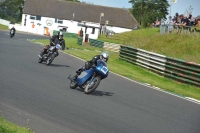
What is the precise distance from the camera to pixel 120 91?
50.8 ft

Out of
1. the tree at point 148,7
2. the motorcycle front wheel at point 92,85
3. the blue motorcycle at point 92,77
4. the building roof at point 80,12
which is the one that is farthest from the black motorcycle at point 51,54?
the tree at point 148,7

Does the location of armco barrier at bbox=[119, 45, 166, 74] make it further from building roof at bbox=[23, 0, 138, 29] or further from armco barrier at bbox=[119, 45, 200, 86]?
building roof at bbox=[23, 0, 138, 29]

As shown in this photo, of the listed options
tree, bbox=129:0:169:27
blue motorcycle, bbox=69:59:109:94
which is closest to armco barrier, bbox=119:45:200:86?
blue motorcycle, bbox=69:59:109:94

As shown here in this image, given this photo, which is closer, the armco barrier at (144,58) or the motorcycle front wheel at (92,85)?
the motorcycle front wheel at (92,85)

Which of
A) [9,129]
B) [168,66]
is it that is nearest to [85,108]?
[9,129]

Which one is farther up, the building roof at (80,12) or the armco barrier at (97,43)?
the building roof at (80,12)

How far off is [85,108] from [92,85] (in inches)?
98.7

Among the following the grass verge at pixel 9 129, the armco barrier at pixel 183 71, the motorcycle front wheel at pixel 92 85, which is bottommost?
the armco barrier at pixel 183 71

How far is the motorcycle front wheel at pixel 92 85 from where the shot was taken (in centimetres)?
1290

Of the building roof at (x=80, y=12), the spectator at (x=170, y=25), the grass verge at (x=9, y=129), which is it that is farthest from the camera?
the building roof at (x=80, y=12)

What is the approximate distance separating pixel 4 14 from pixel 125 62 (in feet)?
262

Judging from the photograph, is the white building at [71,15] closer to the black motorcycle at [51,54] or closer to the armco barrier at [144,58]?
the armco barrier at [144,58]

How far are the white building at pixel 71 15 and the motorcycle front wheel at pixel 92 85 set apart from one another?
258ft

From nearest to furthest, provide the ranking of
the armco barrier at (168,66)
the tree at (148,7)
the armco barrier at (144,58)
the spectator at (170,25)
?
the armco barrier at (168,66)
the armco barrier at (144,58)
the spectator at (170,25)
the tree at (148,7)
